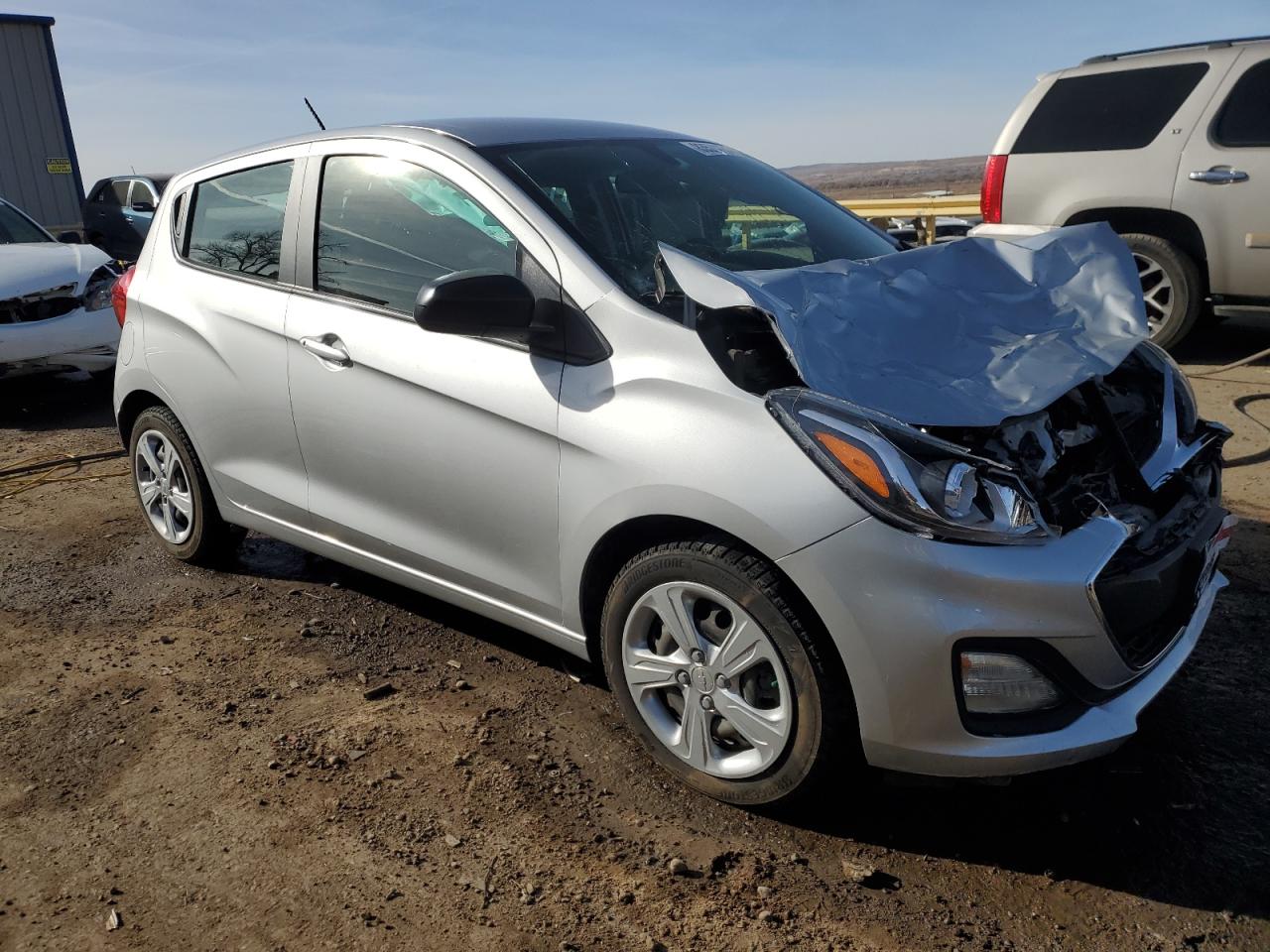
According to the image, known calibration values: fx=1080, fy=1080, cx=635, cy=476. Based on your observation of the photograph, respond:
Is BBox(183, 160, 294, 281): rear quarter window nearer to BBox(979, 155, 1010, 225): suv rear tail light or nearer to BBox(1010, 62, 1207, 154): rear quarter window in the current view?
BBox(979, 155, 1010, 225): suv rear tail light

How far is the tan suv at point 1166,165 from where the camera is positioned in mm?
7215

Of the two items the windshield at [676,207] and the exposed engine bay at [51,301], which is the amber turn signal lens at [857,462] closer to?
the windshield at [676,207]

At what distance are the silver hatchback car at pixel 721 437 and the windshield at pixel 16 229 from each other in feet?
18.2

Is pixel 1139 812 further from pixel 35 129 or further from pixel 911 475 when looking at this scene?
pixel 35 129

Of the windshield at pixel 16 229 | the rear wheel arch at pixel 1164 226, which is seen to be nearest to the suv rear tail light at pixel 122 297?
the windshield at pixel 16 229

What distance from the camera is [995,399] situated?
264cm

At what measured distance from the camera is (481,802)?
2.87 m

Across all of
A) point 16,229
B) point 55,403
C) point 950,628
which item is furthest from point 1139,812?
point 16,229

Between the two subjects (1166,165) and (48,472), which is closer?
(48,472)

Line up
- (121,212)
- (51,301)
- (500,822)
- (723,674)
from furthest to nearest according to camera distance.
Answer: (121,212)
(51,301)
(500,822)
(723,674)

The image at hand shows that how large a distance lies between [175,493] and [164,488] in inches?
2.9

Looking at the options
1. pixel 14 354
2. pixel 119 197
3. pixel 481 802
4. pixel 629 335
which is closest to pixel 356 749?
pixel 481 802

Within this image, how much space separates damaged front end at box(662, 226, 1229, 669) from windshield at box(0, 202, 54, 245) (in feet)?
25.1

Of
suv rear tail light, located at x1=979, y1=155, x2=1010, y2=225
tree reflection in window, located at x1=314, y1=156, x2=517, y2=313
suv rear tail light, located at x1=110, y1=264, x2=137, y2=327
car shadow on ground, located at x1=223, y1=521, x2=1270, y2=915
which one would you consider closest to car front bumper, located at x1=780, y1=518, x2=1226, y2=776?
car shadow on ground, located at x1=223, y1=521, x2=1270, y2=915
